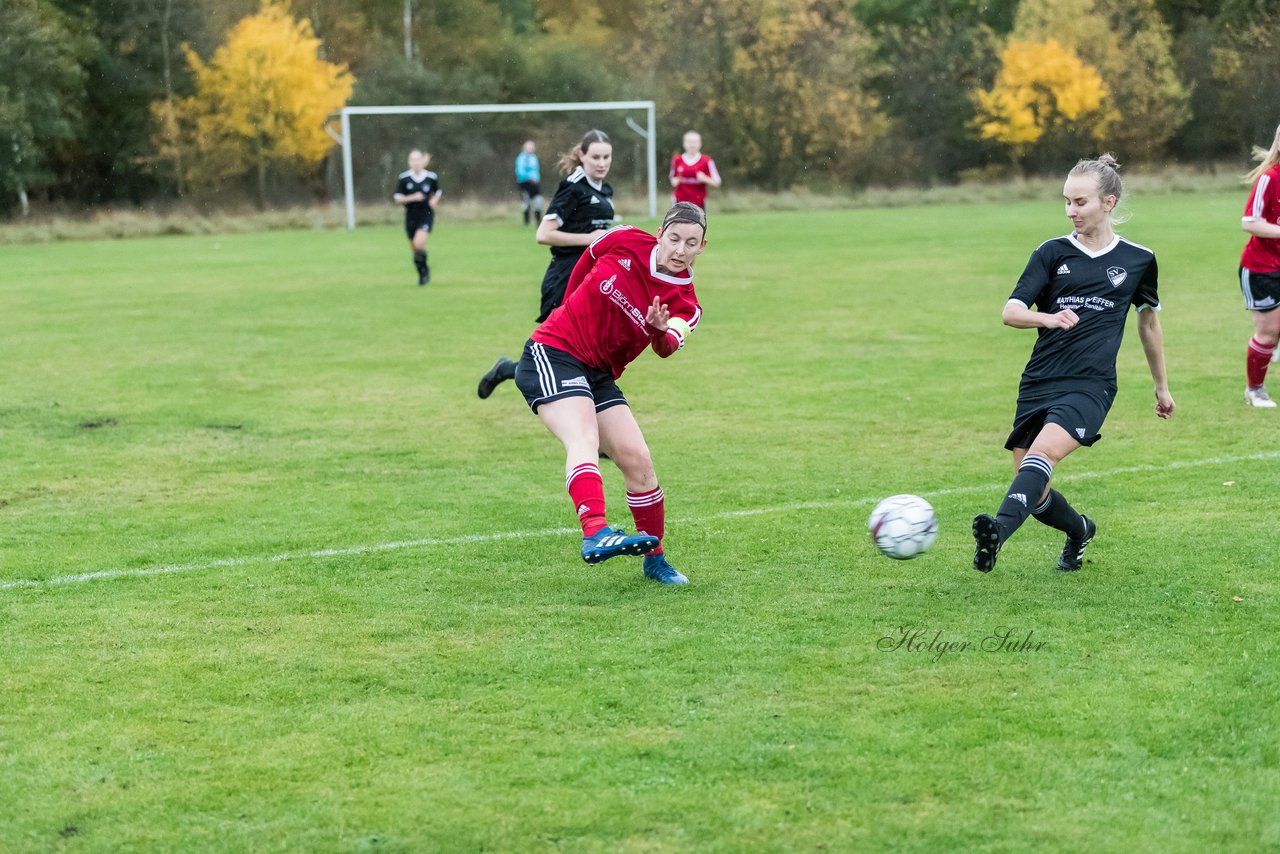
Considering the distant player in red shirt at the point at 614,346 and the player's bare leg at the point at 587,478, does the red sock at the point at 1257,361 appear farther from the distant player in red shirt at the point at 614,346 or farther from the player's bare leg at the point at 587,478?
the player's bare leg at the point at 587,478

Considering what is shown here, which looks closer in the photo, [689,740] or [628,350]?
[689,740]

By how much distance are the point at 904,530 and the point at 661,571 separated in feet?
3.44

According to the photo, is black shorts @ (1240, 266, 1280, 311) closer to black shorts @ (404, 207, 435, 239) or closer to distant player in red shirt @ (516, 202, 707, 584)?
distant player in red shirt @ (516, 202, 707, 584)

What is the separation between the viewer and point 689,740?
420 centimetres

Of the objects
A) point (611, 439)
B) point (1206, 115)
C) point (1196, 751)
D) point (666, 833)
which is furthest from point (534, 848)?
point (1206, 115)

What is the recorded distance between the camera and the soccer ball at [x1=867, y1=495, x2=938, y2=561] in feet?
18.6

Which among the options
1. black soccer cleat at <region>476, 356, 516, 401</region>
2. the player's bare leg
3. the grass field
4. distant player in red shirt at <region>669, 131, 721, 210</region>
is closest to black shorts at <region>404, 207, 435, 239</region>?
distant player in red shirt at <region>669, 131, 721, 210</region>

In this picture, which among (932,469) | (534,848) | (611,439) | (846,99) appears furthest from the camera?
(846,99)

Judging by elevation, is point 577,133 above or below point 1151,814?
above

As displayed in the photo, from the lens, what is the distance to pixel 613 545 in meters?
5.44

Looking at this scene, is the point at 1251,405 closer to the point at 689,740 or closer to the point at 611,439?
the point at 611,439

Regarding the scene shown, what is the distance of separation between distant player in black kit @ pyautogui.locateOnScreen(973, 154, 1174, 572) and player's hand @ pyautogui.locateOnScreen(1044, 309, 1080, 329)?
3.2 inches

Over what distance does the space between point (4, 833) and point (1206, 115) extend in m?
56.7

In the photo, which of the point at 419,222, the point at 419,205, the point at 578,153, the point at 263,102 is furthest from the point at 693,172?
the point at 263,102
